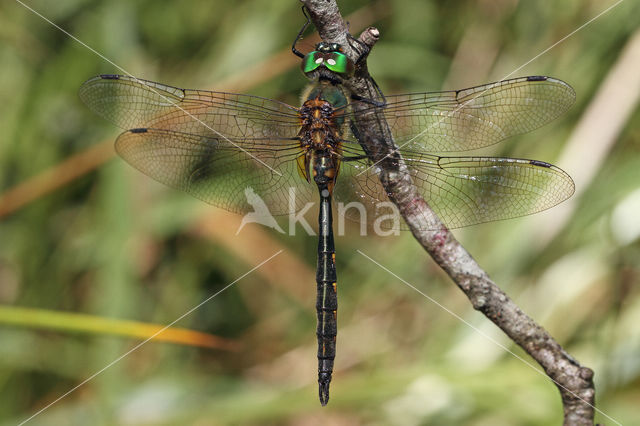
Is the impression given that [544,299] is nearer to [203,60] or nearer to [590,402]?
[590,402]

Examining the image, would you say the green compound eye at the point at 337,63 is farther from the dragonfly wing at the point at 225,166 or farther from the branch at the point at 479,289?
the dragonfly wing at the point at 225,166

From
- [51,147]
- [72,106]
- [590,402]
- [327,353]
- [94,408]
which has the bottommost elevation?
[590,402]

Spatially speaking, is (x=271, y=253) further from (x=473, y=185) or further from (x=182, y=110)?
(x=473, y=185)

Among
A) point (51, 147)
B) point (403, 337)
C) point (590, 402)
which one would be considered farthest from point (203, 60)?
point (590, 402)

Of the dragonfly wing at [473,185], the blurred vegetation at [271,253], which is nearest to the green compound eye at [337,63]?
the dragonfly wing at [473,185]

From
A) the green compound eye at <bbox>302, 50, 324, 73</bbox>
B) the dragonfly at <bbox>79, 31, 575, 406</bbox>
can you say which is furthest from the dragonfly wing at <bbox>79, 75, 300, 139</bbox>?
the green compound eye at <bbox>302, 50, 324, 73</bbox>
